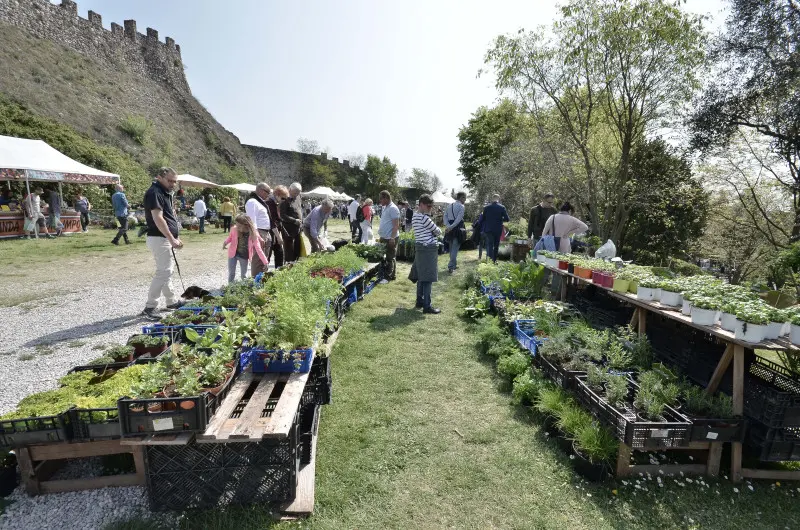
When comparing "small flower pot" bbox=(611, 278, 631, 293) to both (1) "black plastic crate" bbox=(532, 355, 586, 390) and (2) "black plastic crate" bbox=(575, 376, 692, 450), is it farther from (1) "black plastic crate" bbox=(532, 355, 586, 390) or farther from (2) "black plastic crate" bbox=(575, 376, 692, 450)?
(2) "black plastic crate" bbox=(575, 376, 692, 450)

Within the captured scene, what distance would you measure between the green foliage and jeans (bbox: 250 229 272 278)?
2457cm

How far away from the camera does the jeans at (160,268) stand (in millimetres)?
5312

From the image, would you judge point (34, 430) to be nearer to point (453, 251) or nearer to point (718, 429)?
point (718, 429)

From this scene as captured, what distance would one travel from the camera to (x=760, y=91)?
9641 millimetres

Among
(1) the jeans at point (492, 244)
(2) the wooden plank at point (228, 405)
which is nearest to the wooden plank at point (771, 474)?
(2) the wooden plank at point (228, 405)

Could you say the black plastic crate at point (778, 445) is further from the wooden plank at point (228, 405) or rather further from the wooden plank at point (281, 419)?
the wooden plank at point (228, 405)

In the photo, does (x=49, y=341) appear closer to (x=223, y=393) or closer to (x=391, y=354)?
(x=223, y=393)

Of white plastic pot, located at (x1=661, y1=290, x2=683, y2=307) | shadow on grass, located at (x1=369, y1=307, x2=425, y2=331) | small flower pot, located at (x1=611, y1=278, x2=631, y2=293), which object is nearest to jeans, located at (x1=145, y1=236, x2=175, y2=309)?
shadow on grass, located at (x1=369, y1=307, x2=425, y2=331)

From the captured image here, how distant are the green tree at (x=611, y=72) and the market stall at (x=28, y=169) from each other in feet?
46.1

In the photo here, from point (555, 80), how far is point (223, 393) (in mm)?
10443

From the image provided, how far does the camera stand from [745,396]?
2.92 meters

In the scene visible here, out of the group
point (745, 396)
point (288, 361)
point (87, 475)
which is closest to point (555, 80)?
point (745, 396)

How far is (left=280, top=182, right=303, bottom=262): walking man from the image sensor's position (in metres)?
7.64

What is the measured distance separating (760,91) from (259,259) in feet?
40.1
